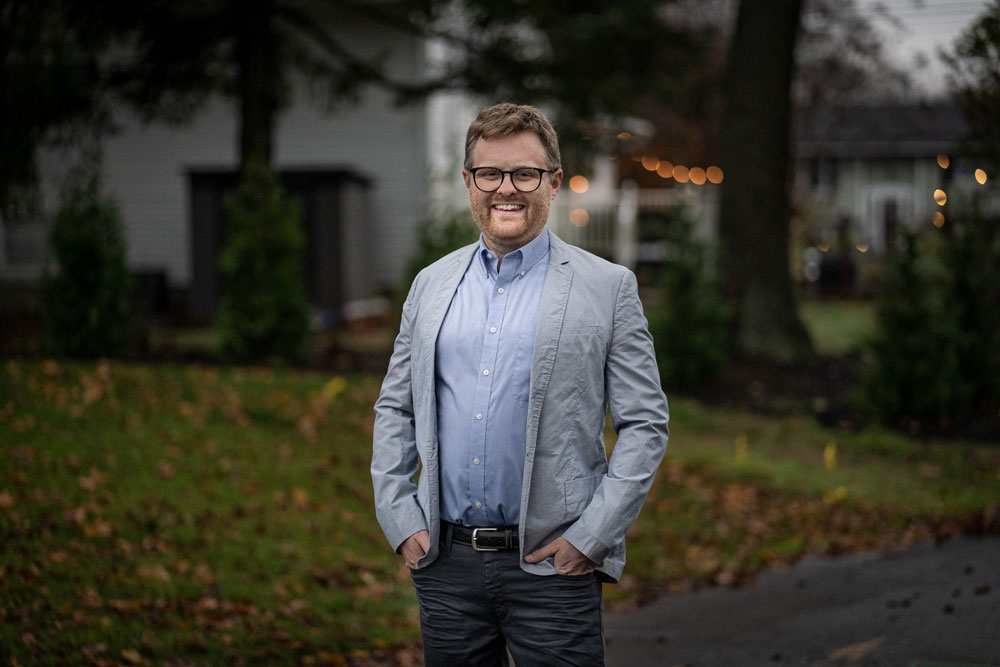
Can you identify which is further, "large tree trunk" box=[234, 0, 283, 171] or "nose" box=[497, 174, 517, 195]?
"large tree trunk" box=[234, 0, 283, 171]

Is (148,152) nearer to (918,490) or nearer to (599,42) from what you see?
(599,42)

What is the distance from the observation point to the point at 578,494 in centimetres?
278

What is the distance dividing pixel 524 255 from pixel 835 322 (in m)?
18.1

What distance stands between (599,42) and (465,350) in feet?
33.9

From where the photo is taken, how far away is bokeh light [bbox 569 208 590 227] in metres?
23.0

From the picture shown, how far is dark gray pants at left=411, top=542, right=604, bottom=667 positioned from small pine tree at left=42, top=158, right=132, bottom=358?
8931 mm

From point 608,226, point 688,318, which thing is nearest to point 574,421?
point 688,318

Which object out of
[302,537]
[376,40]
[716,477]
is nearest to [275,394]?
[302,537]

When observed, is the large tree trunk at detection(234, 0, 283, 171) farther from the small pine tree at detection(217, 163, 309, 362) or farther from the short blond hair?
the short blond hair

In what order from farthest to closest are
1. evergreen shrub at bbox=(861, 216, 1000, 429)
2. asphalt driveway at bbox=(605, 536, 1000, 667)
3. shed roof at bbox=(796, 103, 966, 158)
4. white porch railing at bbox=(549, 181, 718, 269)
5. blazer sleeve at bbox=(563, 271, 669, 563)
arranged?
1. shed roof at bbox=(796, 103, 966, 158)
2. white porch railing at bbox=(549, 181, 718, 269)
3. evergreen shrub at bbox=(861, 216, 1000, 429)
4. asphalt driveway at bbox=(605, 536, 1000, 667)
5. blazer sleeve at bbox=(563, 271, 669, 563)

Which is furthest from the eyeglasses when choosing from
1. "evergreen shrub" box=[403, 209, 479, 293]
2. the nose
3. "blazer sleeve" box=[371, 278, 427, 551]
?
"evergreen shrub" box=[403, 209, 479, 293]

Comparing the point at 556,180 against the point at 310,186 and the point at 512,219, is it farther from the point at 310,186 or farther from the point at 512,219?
the point at 310,186

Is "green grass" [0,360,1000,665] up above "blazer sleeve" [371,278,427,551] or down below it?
below

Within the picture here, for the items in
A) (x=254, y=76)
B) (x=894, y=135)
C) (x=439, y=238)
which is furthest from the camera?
(x=894, y=135)
